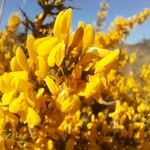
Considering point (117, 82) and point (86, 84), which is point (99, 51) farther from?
point (117, 82)

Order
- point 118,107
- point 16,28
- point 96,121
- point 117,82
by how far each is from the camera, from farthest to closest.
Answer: point 16,28 → point 117,82 → point 118,107 → point 96,121

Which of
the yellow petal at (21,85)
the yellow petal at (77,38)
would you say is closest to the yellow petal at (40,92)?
the yellow petal at (21,85)

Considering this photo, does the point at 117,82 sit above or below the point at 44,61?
below

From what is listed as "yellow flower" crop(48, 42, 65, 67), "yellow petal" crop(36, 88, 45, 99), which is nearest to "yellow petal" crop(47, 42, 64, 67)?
"yellow flower" crop(48, 42, 65, 67)

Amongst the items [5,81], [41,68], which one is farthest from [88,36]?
[5,81]

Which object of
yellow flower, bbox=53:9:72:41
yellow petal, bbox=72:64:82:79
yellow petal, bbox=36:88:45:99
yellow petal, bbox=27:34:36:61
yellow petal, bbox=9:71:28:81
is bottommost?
yellow petal, bbox=36:88:45:99

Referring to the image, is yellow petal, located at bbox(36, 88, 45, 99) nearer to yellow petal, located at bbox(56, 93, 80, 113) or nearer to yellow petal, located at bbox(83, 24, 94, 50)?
yellow petal, located at bbox(56, 93, 80, 113)

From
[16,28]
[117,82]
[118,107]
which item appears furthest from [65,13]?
[16,28]
